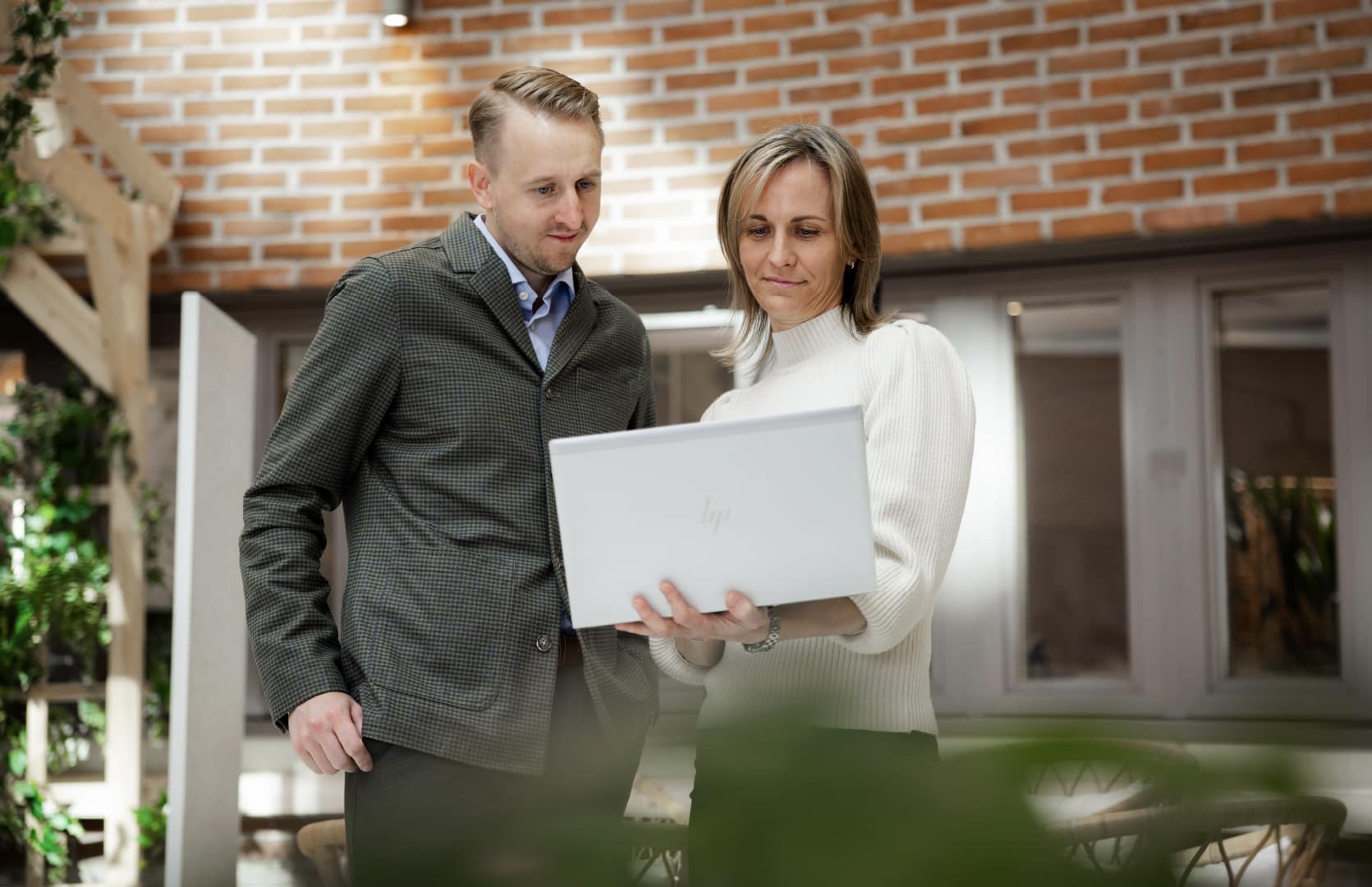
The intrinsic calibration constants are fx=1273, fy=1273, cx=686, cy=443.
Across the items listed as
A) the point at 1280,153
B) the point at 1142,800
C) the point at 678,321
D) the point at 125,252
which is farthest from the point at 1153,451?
the point at 1142,800

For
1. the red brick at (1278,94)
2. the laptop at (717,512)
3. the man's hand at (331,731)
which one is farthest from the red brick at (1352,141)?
the man's hand at (331,731)

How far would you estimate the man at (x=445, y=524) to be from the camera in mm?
1471

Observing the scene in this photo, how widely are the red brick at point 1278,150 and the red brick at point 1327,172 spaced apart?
0.03m

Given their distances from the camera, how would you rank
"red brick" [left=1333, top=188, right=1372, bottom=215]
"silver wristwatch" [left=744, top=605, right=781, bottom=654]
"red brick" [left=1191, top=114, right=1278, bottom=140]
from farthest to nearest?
"red brick" [left=1191, top=114, right=1278, bottom=140] → "red brick" [left=1333, top=188, right=1372, bottom=215] → "silver wristwatch" [left=744, top=605, right=781, bottom=654]

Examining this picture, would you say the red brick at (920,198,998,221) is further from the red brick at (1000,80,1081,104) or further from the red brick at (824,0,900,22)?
the red brick at (824,0,900,22)

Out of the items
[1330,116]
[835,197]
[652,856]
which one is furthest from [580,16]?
[652,856]

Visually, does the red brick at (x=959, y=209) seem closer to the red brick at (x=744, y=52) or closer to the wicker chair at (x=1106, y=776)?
the red brick at (x=744, y=52)

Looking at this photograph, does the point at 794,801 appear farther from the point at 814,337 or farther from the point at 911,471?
the point at 814,337

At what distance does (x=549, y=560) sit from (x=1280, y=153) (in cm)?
231

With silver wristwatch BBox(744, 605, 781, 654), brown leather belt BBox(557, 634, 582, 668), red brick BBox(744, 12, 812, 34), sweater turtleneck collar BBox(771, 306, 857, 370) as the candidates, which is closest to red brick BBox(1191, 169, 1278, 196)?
red brick BBox(744, 12, 812, 34)

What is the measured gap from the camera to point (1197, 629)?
310 cm

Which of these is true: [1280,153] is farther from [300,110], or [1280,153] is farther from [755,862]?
[755,862]

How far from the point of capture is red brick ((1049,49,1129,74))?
3.15m

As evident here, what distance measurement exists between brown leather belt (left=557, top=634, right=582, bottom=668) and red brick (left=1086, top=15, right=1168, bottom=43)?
7.62ft
